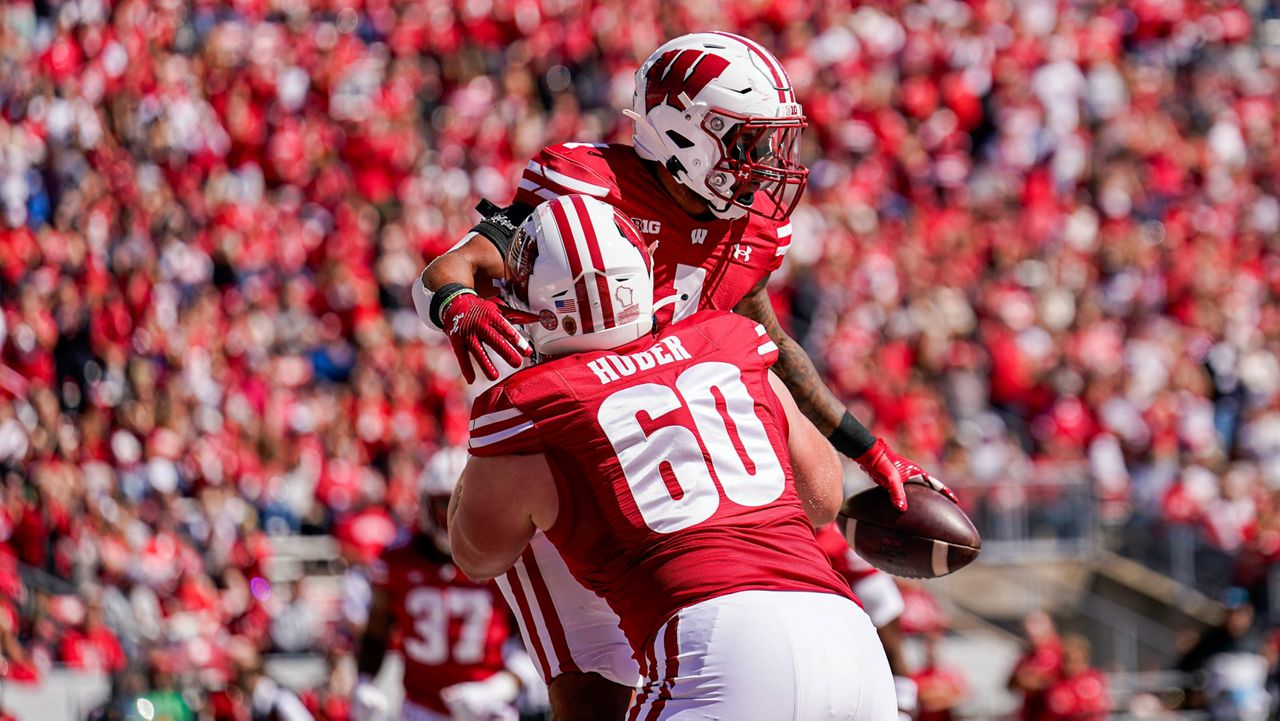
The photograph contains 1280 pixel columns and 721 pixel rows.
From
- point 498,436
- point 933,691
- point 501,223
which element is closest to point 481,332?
point 498,436

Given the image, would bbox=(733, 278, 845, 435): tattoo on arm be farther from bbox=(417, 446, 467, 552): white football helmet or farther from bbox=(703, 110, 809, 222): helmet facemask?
bbox=(417, 446, 467, 552): white football helmet

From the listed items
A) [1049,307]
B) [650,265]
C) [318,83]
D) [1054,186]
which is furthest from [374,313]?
[650,265]

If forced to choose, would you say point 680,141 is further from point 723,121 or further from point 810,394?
point 810,394

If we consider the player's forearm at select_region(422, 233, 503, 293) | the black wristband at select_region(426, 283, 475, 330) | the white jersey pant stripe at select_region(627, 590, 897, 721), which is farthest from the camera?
the player's forearm at select_region(422, 233, 503, 293)

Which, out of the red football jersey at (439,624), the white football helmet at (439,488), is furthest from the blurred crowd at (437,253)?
the white football helmet at (439,488)

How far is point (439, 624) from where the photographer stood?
651 cm

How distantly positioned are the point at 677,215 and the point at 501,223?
44 centimetres

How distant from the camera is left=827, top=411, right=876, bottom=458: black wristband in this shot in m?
4.57

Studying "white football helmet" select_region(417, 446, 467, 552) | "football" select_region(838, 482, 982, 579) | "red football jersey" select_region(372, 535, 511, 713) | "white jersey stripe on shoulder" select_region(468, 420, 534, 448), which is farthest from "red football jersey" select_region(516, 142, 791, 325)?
"red football jersey" select_region(372, 535, 511, 713)

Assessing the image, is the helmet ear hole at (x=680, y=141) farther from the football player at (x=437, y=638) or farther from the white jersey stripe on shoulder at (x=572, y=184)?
the football player at (x=437, y=638)

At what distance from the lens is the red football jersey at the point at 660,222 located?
4.45 metres

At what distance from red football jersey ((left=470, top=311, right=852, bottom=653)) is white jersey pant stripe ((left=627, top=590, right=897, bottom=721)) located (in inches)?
1.7

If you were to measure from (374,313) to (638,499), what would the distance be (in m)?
9.14

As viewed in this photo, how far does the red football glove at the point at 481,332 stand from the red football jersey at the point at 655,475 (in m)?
0.25
